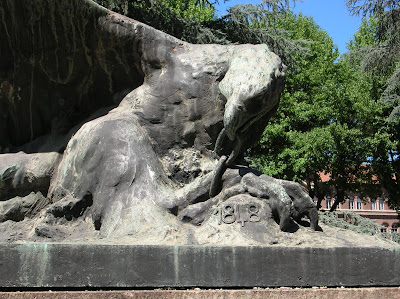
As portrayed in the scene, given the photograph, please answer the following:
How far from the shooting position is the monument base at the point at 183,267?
295 centimetres

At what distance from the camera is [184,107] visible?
161 inches

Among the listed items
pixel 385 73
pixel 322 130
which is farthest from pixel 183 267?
pixel 322 130

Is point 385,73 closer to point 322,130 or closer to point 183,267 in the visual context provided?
point 322,130

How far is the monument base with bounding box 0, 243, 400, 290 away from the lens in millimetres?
2949

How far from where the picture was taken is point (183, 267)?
3014 mm

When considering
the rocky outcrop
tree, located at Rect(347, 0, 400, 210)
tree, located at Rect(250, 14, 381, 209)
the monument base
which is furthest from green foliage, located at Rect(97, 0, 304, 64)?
the monument base

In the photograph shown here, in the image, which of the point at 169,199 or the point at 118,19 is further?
the point at 118,19

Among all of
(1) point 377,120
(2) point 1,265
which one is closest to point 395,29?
(1) point 377,120

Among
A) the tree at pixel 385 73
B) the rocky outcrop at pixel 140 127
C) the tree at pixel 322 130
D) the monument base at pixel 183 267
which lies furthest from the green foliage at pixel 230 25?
the monument base at pixel 183 267

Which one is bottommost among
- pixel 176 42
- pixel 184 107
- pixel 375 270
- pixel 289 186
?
pixel 375 270

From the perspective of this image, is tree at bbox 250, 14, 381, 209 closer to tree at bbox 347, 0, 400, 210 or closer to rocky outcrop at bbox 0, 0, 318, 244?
A: tree at bbox 347, 0, 400, 210

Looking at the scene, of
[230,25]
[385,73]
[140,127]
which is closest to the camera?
[140,127]

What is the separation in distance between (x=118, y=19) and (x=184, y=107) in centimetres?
89

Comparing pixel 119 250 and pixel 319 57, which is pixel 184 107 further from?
pixel 319 57
